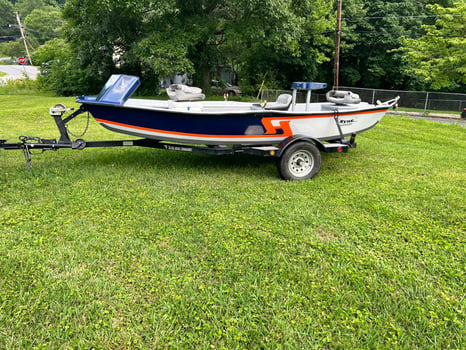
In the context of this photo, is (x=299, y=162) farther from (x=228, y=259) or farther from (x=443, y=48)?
(x=443, y=48)

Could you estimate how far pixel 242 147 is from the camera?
5012mm

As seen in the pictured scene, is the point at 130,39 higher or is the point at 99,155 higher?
the point at 130,39

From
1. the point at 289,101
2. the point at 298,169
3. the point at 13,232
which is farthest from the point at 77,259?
the point at 289,101

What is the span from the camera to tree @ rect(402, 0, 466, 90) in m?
21.4

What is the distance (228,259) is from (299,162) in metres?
2.58

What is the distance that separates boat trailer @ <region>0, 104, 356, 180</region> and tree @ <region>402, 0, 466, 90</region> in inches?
875

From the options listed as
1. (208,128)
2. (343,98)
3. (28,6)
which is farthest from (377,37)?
(28,6)

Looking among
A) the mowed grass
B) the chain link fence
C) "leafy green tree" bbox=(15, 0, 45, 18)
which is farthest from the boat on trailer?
"leafy green tree" bbox=(15, 0, 45, 18)

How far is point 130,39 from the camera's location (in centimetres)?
1844

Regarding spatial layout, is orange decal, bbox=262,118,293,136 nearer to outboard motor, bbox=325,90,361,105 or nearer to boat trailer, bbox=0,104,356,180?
boat trailer, bbox=0,104,356,180

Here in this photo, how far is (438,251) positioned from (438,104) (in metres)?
19.6

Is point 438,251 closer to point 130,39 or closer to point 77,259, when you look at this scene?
point 77,259

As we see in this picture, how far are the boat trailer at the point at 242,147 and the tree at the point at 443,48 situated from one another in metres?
22.2

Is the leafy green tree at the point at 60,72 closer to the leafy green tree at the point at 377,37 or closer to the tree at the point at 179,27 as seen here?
the tree at the point at 179,27
